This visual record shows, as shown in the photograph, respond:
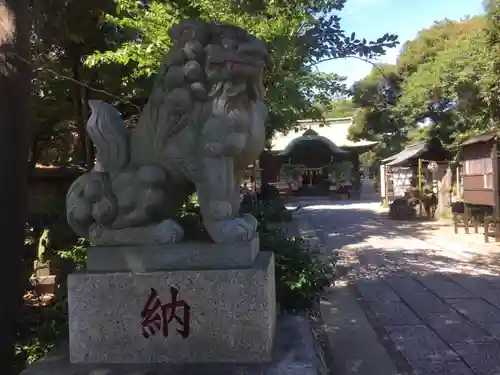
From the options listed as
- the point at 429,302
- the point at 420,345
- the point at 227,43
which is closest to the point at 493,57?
the point at 429,302

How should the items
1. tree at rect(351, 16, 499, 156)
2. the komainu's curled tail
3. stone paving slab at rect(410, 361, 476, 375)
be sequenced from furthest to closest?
tree at rect(351, 16, 499, 156), stone paving slab at rect(410, 361, 476, 375), the komainu's curled tail

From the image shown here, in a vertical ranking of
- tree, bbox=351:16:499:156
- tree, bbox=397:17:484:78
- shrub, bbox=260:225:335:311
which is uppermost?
tree, bbox=397:17:484:78

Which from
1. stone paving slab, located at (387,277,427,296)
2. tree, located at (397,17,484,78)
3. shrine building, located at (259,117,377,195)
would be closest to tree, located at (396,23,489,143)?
tree, located at (397,17,484,78)

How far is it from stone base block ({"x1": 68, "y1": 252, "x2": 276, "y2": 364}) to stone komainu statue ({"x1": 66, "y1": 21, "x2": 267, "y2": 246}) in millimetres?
194

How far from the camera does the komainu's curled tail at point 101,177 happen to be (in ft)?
7.87

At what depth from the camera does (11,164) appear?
350 centimetres

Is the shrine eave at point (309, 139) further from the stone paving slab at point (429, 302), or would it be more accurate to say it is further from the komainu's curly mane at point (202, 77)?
the komainu's curly mane at point (202, 77)

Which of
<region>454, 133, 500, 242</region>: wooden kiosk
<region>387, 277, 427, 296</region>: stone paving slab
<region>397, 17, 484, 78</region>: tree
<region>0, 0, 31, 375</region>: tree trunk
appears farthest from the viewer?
<region>397, 17, 484, 78</region>: tree

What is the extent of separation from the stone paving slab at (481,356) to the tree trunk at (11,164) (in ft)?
11.3

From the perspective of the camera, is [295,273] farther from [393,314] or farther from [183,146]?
[393,314]

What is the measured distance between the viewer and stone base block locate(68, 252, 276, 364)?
7.30 ft

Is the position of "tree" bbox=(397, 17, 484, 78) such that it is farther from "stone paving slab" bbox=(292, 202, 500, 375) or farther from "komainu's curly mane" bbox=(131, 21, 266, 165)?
"komainu's curly mane" bbox=(131, 21, 266, 165)

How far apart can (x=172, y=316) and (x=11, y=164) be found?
197cm

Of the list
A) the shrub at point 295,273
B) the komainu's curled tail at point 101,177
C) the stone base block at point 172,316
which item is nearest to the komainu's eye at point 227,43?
the komainu's curled tail at point 101,177
